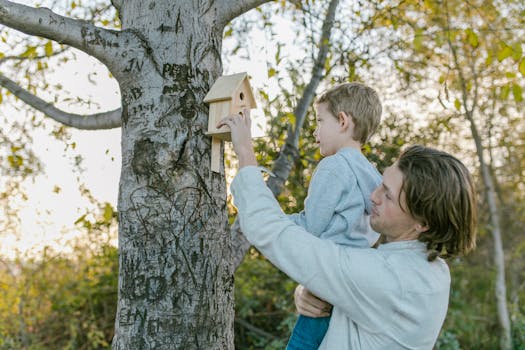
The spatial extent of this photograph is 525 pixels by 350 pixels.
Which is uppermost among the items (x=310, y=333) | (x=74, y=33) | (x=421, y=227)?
(x=74, y=33)

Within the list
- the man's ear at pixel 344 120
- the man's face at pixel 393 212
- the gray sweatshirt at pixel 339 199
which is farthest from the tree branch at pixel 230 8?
the man's face at pixel 393 212

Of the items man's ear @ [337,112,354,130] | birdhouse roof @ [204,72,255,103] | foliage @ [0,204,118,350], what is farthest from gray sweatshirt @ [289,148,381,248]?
foliage @ [0,204,118,350]

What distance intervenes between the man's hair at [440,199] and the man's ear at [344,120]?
0.45 metres

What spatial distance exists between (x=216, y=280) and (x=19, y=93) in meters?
1.78

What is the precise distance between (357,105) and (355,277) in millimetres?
793

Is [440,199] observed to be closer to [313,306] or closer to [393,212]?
[393,212]

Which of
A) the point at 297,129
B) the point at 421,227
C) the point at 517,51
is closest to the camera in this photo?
the point at 421,227

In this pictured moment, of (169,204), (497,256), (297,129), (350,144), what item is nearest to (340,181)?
(350,144)

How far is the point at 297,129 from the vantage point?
12.1ft

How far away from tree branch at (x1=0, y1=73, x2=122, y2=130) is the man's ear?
3.47 feet

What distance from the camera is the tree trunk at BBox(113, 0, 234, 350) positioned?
6.27 feet

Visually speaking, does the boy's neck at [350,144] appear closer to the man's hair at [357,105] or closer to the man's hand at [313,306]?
the man's hair at [357,105]

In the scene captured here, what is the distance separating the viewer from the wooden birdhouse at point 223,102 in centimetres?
191

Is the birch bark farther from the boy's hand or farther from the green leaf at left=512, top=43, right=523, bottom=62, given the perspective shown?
the green leaf at left=512, top=43, right=523, bottom=62
